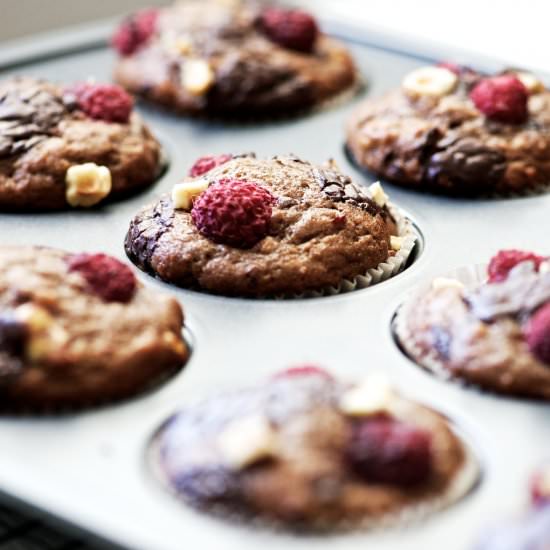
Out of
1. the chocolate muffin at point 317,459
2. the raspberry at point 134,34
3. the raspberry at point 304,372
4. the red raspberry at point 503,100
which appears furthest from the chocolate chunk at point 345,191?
the raspberry at point 134,34

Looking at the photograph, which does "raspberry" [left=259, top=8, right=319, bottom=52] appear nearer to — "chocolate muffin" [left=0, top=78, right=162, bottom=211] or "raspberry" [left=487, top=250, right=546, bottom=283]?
"chocolate muffin" [left=0, top=78, right=162, bottom=211]

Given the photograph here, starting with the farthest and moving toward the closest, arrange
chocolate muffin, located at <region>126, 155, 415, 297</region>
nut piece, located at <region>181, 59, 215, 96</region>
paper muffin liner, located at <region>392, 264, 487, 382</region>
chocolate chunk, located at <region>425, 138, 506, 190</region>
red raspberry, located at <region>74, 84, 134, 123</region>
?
nut piece, located at <region>181, 59, 215, 96</region> → red raspberry, located at <region>74, 84, 134, 123</region> → chocolate chunk, located at <region>425, 138, 506, 190</region> → chocolate muffin, located at <region>126, 155, 415, 297</region> → paper muffin liner, located at <region>392, 264, 487, 382</region>

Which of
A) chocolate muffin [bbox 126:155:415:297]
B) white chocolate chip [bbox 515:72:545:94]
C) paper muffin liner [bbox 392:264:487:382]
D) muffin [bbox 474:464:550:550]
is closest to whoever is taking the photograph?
muffin [bbox 474:464:550:550]

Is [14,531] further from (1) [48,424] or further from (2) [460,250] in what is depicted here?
(2) [460,250]

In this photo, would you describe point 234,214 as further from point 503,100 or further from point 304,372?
point 503,100

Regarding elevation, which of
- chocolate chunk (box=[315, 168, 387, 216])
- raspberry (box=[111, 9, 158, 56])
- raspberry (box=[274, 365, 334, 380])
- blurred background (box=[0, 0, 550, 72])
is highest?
raspberry (box=[274, 365, 334, 380])

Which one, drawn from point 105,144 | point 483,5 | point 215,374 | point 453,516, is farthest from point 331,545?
point 483,5

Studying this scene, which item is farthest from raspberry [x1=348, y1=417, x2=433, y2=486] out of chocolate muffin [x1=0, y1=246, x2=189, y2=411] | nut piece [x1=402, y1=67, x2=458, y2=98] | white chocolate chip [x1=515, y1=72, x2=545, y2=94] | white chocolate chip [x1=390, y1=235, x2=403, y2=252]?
white chocolate chip [x1=515, y1=72, x2=545, y2=94]
